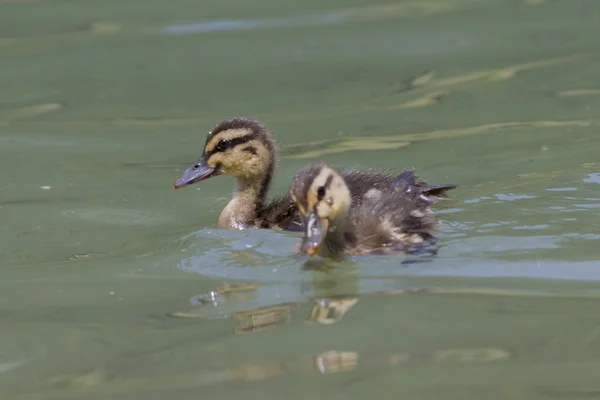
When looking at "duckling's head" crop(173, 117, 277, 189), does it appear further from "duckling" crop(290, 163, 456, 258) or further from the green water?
"duckling" crop(290, 163, 456, 258)

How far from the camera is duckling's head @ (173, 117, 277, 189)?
6.71 metres

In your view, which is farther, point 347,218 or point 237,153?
point 237,153

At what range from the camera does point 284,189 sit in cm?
728

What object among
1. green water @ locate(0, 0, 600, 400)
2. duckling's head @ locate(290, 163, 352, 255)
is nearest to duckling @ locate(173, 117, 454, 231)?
green water @ locate(0, 0, 600, 400)

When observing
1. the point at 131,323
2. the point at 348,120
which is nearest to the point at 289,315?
the point at 131,323

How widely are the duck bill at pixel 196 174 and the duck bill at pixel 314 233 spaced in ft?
4.37

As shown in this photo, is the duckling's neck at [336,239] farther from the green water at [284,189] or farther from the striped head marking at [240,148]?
the striped head marking at [240,148]

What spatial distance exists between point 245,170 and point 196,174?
0.86 feet

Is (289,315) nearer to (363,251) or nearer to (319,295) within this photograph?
(319,295)

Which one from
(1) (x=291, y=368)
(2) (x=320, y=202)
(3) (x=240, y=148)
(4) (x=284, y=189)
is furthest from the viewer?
(4) (x=284, y=189)

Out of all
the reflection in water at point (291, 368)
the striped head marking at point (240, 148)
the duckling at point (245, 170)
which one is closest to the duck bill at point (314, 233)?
the duckling at point (245, 170)

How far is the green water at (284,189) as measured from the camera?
14.1 ft

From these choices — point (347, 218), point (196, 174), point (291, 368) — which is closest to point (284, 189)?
point (196, 174)

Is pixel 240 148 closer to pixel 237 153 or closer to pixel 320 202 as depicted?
pixel 237 153
